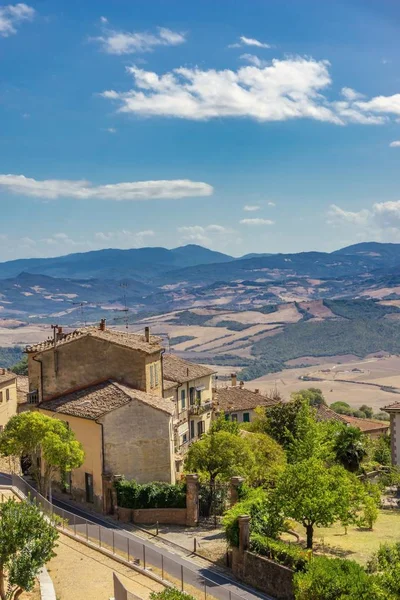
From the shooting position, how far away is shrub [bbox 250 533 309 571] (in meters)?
34.0

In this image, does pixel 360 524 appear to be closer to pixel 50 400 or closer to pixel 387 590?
pixel 387 590

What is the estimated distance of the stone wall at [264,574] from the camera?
33719 millimetres

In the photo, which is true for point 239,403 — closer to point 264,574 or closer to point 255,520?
point 255,520

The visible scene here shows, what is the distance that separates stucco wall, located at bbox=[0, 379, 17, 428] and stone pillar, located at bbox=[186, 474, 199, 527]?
1142 inches

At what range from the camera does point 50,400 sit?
180 ft

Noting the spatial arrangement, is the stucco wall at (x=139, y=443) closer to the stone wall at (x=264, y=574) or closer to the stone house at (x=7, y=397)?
the stone wall at (x=264, y=574)

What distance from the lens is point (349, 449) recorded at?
5697 cm

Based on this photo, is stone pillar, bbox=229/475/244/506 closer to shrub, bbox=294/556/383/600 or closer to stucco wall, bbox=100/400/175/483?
stucco wall, bbox=100/400/175/483

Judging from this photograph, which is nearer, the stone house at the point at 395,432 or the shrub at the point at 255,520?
the shrub at the point at 255,520

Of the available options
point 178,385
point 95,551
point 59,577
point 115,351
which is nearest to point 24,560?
point 59,577

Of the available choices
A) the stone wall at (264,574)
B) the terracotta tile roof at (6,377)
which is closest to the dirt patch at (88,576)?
the stone wall at (264,574)

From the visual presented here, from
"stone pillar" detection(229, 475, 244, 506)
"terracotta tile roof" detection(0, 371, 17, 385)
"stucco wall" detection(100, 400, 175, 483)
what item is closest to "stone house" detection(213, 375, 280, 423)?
"terracotta tile roof" detection(0, 371, 17, 385)

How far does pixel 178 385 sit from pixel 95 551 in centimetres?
2947

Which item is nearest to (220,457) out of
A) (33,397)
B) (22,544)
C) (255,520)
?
(255,520)
